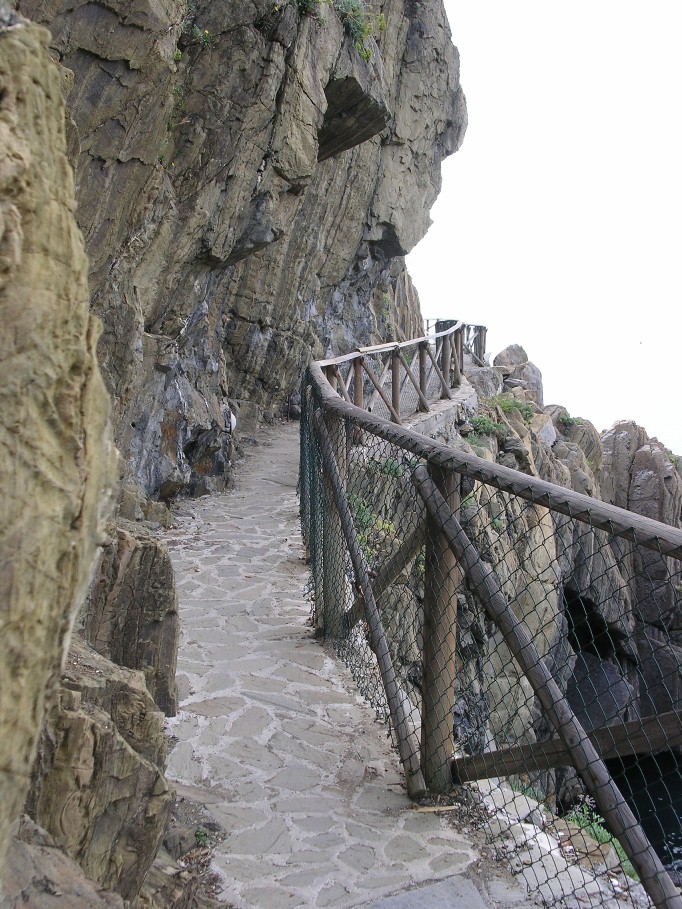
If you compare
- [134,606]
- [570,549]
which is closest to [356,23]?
[570,549]

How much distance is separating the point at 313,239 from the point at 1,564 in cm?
1566

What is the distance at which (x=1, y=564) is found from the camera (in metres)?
0.91

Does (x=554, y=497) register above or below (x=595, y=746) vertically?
above

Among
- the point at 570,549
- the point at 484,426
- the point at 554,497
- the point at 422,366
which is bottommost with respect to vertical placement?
the point at 570,549

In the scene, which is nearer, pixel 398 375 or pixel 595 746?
pixel 595 746

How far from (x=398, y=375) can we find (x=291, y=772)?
616 centimetres

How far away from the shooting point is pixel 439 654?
2.78 meters

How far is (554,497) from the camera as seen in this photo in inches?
80.5

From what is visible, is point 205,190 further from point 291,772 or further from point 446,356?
point 291,772

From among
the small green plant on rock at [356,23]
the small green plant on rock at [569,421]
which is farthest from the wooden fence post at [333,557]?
the small green plant on rock at [569,421]

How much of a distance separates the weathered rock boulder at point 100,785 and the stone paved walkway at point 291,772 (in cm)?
64

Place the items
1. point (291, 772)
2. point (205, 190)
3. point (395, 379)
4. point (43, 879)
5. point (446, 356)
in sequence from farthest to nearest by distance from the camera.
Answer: point (446, 356) < point (395, 379) < point (205, 190) < point (291, 772) < point (43, 879)

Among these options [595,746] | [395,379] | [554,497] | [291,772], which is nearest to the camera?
[554,497]

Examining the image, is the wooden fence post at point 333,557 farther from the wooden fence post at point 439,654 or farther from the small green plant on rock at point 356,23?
the small green plant on rock at point 356,23
